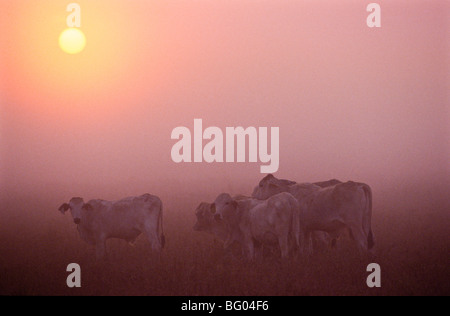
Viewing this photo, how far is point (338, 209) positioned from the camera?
861cm

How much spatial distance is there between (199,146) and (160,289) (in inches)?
86.9

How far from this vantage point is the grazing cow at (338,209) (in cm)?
848

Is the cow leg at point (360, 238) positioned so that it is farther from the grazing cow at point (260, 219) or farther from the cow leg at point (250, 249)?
the cow leg at point (250, 249)

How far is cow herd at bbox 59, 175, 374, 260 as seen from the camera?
8.36 metres

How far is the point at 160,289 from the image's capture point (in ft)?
24.3

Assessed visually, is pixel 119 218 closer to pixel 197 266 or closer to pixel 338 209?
pixel 197 266

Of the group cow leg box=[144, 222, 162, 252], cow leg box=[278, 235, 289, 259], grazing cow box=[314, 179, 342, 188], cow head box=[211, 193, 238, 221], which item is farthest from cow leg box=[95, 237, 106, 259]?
grazing cow box=[314, 179, 342, 188]

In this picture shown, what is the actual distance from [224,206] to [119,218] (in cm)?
161

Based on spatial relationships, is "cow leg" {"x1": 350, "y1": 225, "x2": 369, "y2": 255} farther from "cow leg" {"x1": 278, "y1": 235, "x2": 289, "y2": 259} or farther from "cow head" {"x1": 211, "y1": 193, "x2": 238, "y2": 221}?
"cow head" {"x1": 211, "y1": 193, "x2": 238, "y2": 221}

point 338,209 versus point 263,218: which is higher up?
point 338,209

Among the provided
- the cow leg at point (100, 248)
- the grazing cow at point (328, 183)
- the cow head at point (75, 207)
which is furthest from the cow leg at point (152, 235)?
the grazing cow at point (328, 183)

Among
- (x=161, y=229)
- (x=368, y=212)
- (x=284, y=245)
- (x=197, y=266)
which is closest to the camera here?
(x=197, y=266)

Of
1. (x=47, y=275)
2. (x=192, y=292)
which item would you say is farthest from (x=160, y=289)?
(x=47, y=275)

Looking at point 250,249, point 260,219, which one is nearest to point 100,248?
point 250,249
